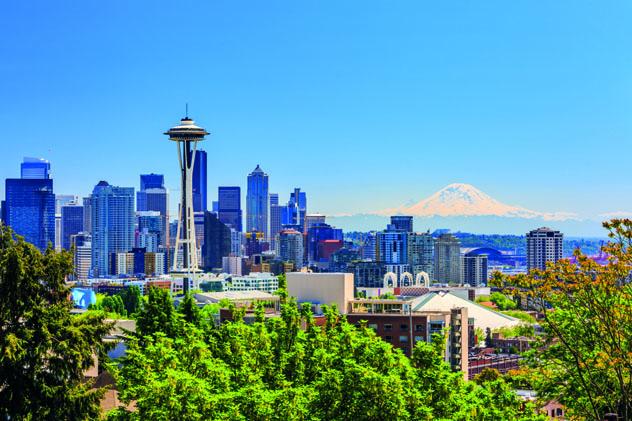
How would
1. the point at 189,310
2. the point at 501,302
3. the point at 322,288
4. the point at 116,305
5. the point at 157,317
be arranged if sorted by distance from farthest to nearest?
the point at 501,302, the point at 116,305, the point at 322,288, the point at 189,310, the point at 157,317

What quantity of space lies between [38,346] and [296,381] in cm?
745

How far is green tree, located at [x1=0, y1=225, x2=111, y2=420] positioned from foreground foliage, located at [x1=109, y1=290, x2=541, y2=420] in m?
1.33

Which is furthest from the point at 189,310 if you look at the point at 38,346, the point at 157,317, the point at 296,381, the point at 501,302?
the point at 501,302

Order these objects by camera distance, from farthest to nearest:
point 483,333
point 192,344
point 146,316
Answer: point 483,333 → point 146,316 → point 192,344

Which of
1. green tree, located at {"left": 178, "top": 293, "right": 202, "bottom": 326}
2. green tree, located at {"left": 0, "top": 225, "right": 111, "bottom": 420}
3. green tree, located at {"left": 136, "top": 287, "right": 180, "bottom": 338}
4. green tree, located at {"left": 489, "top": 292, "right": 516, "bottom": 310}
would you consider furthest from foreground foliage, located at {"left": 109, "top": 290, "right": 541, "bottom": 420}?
green tree, located at {"left": 489, "top": 292, "right": 516, "bottom": 310}

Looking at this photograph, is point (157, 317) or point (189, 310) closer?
point (157, 317)

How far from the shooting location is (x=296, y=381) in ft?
107

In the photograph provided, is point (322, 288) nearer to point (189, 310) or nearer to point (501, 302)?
point (189, 310)

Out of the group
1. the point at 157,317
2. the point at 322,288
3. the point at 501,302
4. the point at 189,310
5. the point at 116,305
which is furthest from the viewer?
the point at 501,302

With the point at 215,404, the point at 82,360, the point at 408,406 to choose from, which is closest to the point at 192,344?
the point at 82,360

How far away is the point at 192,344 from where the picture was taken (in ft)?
111

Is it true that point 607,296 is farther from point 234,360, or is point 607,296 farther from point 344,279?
point 344,279

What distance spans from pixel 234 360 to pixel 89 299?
131 metres

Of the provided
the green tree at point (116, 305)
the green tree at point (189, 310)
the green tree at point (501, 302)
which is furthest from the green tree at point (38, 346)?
the green tree at point (501, 302)
